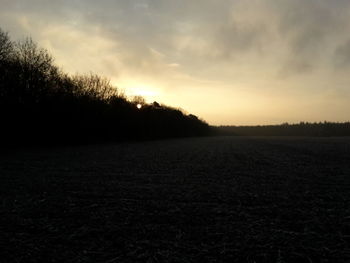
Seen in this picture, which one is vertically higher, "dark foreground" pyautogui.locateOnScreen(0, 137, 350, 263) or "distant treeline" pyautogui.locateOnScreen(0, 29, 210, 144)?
"distant treeline" pyautogui.locateOnScreen(0, 29, 210, 144)

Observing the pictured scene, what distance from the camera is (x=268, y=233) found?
26.5 ft

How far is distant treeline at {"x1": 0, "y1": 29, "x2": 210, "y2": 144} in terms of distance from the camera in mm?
40750

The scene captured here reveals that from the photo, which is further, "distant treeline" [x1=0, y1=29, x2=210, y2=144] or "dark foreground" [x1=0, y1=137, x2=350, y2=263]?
"distant treeline" [x1=0, y1=29, x2=210, y2=144]

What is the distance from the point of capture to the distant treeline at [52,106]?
134 ft

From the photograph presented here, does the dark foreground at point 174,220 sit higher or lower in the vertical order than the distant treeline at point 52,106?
lower

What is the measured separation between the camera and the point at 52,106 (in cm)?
4700

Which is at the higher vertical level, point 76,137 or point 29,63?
point 29,63

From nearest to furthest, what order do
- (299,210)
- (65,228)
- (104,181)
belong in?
(65,228), (299,210), (104,181)

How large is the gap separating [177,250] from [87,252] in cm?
199

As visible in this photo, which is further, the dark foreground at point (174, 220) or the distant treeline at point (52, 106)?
the distant treeline at point (52, 106)

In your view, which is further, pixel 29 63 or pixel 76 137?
pixel 76 137

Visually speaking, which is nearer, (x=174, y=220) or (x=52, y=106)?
(x=174, y=220)

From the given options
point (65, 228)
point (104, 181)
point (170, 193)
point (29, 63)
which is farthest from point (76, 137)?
point (65, 228)

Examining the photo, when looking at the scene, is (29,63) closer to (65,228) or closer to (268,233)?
(65,228)
